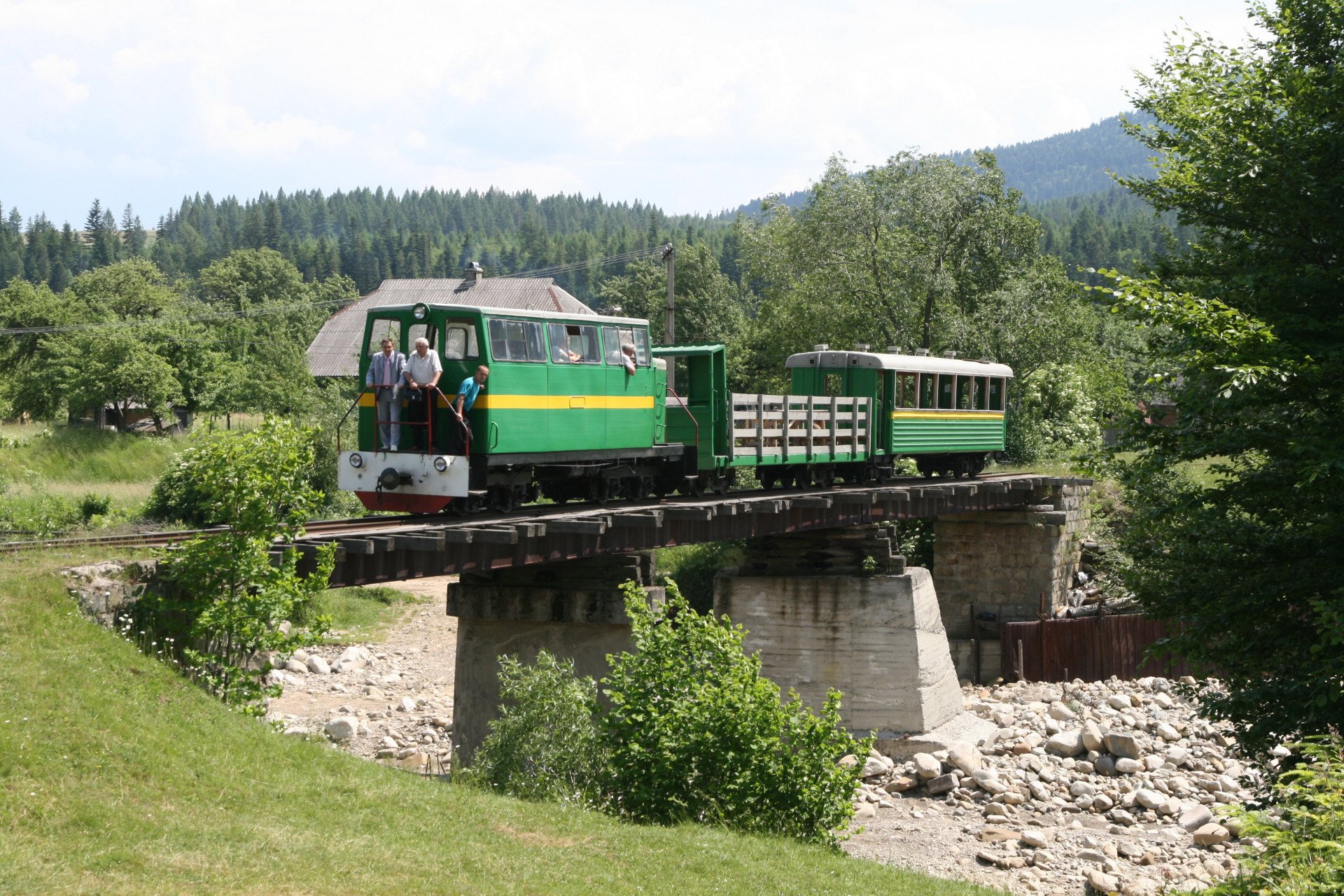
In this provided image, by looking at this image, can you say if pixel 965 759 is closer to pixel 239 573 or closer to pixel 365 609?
pixel 239 573

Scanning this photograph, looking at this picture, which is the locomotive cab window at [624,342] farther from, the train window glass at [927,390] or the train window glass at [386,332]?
the train window glass at [927,390]

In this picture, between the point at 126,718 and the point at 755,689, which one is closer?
the point at 126,718

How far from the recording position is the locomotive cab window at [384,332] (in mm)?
17688

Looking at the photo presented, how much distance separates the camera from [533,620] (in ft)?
67.0

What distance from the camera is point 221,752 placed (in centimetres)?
1091

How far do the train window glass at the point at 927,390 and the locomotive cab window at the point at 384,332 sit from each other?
1450cm

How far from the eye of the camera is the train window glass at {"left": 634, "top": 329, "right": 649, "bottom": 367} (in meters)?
20.7

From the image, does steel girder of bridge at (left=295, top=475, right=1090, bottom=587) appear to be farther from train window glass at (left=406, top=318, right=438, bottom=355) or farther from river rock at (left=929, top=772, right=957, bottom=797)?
river rock at (left=929, top=772, right=957, bottom=797)

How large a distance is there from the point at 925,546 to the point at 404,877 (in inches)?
1186

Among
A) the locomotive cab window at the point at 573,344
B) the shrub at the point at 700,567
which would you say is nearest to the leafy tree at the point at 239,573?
the locomotive cab window at the point at 573,344

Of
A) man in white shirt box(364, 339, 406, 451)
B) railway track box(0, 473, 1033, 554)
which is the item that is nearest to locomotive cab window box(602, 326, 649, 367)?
railway track box(0, 473, 1033, 554)

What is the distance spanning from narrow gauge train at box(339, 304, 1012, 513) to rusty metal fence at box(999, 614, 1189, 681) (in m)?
5.48

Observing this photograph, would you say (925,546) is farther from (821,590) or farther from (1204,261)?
(1204,261)

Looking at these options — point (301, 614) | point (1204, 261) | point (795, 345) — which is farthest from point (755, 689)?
point (795, 345)
